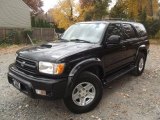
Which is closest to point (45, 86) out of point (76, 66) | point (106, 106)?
point (76, 66)

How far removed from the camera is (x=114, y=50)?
5355 millimetres

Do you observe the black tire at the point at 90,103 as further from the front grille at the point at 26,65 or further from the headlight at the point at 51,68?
the front grille at the point at 26,65

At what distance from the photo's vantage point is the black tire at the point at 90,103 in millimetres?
4220

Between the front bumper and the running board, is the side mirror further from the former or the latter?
the front bumper

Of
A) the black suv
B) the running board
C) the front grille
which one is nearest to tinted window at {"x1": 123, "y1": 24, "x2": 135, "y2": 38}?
the black suv

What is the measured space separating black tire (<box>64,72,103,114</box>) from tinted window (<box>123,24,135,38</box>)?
7.42ft

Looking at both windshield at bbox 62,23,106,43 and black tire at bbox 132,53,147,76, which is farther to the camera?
black tire at bbox 132,53,147,76

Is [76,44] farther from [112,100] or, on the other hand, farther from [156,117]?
[156,117]

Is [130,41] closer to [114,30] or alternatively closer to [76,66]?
[114,30]

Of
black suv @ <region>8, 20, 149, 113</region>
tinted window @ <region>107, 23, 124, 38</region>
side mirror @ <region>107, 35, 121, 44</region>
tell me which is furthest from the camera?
tinted window @ <region>107, 23, 124, 38</region>

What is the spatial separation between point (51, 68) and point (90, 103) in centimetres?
121

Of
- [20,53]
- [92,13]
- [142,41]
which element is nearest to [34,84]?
[20,53]

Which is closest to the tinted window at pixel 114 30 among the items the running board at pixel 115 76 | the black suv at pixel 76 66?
the black suv at pixel 76 66

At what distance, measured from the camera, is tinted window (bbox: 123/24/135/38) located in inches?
245
